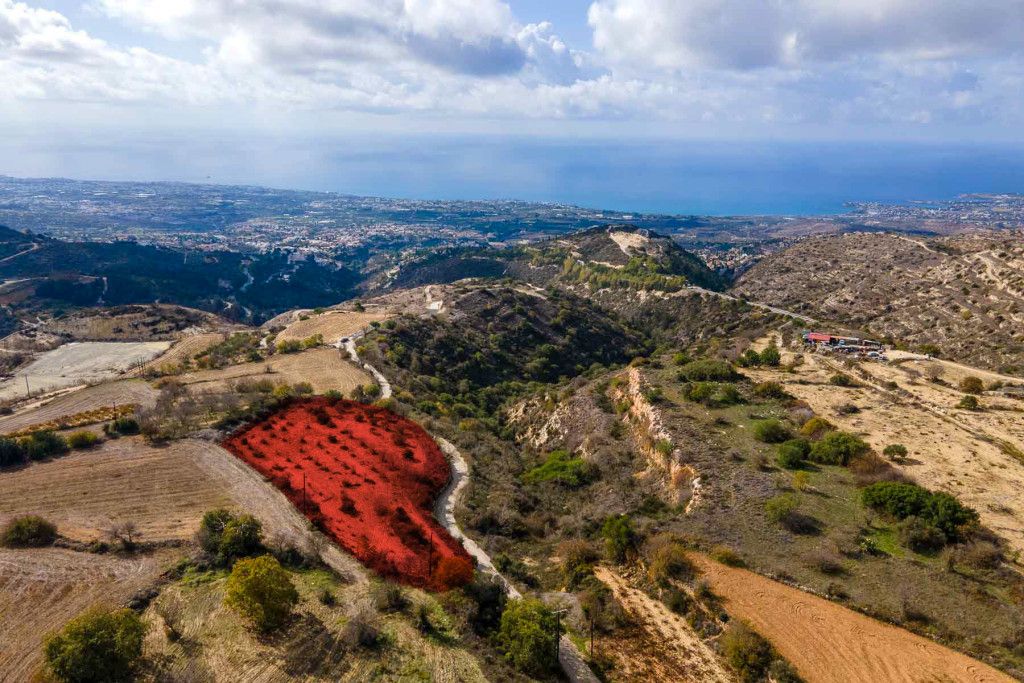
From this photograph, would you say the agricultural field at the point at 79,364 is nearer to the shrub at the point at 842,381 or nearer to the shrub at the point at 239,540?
the shrub at the point at 239,540

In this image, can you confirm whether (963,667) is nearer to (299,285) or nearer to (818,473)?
(818,473)

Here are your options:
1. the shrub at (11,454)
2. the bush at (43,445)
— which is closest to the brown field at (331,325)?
the bush at (43,445)

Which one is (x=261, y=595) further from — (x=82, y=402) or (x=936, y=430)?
(x=82, y=402)

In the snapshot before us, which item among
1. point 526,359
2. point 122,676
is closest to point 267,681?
point 122,676

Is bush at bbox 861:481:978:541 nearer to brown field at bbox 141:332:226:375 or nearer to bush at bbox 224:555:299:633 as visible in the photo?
bush at bbox 224:555:299:633

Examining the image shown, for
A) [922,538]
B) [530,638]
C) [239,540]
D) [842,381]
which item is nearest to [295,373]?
[239,540]

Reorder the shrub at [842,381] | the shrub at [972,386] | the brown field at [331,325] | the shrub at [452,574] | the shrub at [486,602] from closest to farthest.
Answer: the shrub at [486,602] < the shrub at [452,574] < the shrub at [972,386] < the shrub at [842,381] < the brown field at [331,325]

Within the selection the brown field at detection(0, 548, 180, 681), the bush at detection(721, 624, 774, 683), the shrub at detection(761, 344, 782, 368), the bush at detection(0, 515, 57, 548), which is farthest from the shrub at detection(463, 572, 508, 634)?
the shrub at detection(761, 344, 782, 368)
